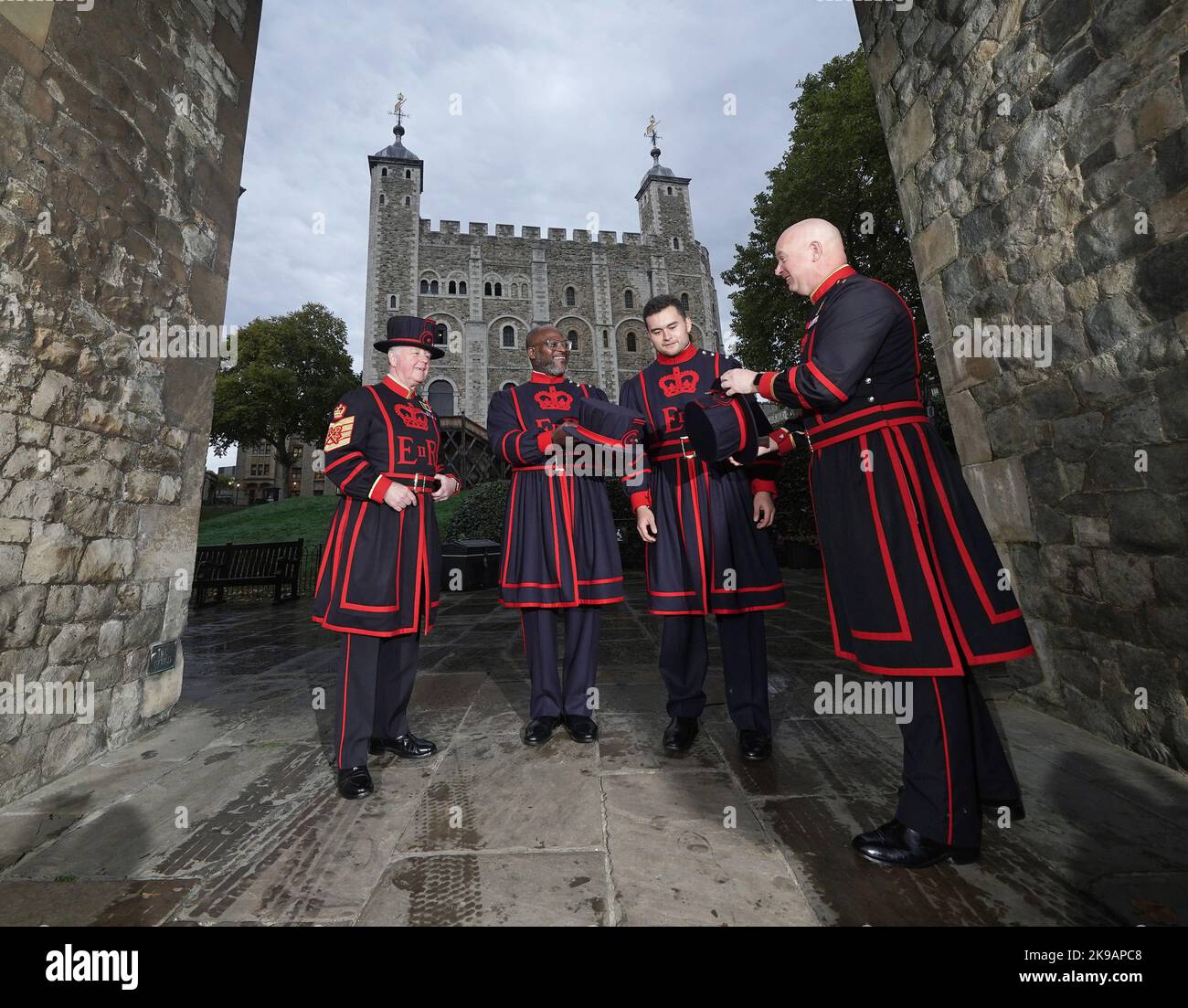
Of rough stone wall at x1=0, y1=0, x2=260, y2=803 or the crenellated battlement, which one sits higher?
the crenellated battlement

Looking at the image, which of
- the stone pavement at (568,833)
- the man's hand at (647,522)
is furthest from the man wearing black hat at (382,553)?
the man's hand at (647,522)

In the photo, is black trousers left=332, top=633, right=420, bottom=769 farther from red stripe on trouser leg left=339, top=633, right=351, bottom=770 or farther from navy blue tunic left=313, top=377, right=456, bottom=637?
navy blue tunic left=313, top=377, right=456, bottom=637

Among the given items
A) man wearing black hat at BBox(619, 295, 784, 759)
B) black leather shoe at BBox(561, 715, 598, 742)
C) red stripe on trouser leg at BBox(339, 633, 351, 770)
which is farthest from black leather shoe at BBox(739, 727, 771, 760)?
red stripe on trouser leg at BBox(339, 633, 351, 770)

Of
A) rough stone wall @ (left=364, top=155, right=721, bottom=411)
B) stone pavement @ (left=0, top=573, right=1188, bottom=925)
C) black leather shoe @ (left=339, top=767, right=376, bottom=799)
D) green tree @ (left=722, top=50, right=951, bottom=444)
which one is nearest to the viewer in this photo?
stone pavement @ (left=0, top=573, right=1188, bottom=925)

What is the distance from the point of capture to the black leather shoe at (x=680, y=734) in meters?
2.70

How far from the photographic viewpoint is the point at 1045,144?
2.79 meters

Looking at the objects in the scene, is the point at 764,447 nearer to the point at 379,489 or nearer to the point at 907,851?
the point at 907,851

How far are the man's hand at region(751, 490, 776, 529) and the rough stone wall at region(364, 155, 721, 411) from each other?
30.7m

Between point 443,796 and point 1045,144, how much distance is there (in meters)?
A: 4.31

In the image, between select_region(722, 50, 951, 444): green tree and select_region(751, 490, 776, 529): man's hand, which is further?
select_region(722, 50, 951, 444): green tree

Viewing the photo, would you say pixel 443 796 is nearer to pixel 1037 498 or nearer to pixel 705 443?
pixel 705 443

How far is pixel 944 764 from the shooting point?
68.5 inches

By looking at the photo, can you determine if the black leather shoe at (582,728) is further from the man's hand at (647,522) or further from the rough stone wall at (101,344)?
the rough stone wall at (101,344)

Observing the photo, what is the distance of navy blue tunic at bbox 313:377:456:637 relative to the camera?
99.8 inches
